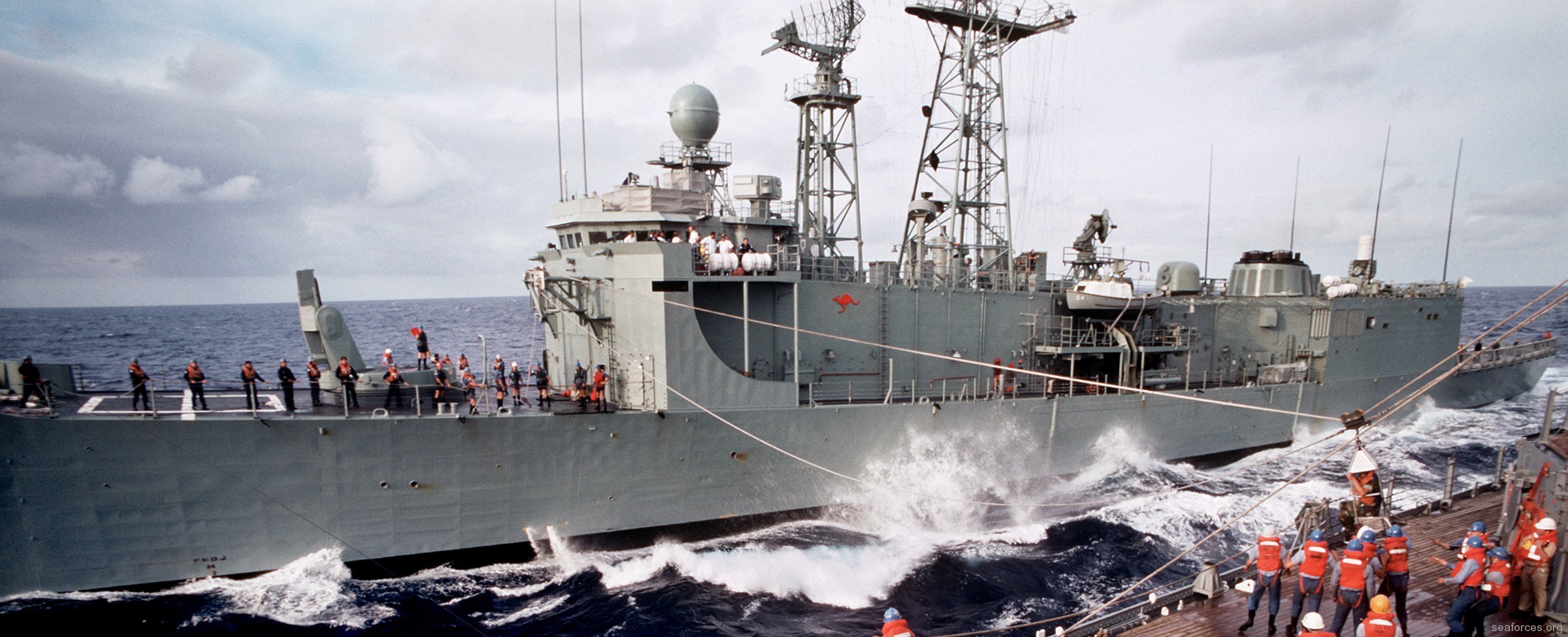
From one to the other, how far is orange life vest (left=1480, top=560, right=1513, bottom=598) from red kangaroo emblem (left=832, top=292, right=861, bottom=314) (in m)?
9.59

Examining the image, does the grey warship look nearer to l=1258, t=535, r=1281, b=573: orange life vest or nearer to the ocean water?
the ocean water

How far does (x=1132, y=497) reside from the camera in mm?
15461

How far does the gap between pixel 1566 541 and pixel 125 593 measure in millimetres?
16992

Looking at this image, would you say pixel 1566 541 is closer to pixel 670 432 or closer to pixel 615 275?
pixel 670 432

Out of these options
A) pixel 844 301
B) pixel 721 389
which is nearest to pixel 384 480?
pixel 721 389

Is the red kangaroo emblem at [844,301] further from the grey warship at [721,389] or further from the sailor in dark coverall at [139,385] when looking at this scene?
the sailor in dark coverall at [139,385]

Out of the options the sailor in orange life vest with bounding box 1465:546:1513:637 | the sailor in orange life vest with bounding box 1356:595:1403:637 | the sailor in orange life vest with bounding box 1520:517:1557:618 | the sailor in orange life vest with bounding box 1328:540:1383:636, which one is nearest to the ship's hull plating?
the sailor in orange life vest with bounding box 1328:540:1383:636

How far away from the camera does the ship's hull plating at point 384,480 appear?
984 centimetres

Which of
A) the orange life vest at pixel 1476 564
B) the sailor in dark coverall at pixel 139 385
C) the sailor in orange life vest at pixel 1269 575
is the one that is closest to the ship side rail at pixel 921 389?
the sailor in orange life vest at pixel 1269 575

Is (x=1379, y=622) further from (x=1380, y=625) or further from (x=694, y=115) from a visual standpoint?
(x=694, y=115)

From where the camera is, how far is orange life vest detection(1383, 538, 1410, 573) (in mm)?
7215

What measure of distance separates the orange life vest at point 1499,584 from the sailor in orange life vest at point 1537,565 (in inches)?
23.5

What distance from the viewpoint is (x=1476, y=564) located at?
21.7 ft

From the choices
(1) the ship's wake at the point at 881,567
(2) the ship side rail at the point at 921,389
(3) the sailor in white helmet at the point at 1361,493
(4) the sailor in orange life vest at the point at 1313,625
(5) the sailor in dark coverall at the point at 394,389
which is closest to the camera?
(4) the sailor in orange life vest at the point at 1313,625
